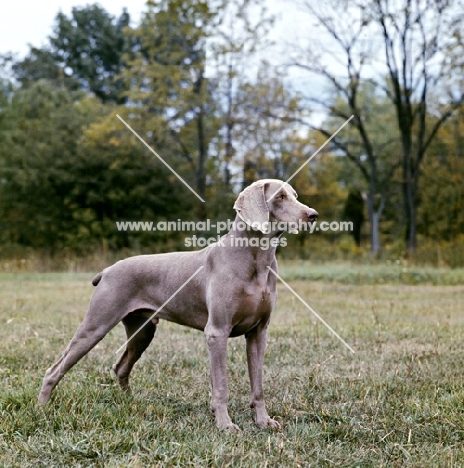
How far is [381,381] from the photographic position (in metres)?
4.50

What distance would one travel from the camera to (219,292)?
12.0ft

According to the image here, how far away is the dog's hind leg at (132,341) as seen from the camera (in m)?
4.39

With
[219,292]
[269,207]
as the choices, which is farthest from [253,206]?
[219,292]

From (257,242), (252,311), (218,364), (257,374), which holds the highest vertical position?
(257,242)

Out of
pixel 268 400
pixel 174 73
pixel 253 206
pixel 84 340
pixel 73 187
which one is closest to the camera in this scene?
pixel 253 206

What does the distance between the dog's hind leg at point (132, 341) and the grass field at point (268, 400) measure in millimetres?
121

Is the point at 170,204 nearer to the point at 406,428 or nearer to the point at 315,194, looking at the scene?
the point at 315,194

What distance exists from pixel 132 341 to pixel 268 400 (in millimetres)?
1094

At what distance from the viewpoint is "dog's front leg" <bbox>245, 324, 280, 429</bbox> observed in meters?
3.69

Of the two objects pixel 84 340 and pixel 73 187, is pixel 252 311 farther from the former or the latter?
pixel 73 187

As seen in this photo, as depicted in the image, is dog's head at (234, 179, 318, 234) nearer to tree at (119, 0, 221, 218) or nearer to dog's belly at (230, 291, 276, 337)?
dog's belly at (230, 291, 276, 337)

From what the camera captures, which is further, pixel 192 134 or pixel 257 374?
pixel 192 134

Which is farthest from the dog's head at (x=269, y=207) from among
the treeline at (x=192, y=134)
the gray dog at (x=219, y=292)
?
the treeline at (x=192, y=134)

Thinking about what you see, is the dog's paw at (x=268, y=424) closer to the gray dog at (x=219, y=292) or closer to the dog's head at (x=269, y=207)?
the gray dog at (x=219, y=292)
